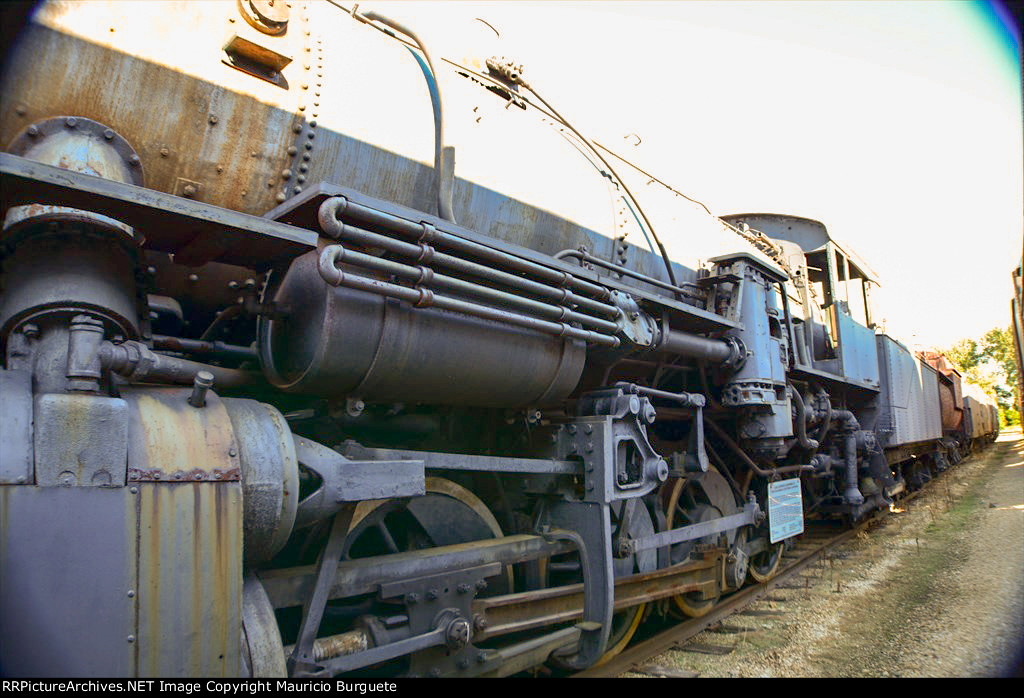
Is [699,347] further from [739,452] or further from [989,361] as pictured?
[989,361]

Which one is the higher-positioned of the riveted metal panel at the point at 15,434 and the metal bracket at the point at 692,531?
the riveted metal panel at the point at 15,434

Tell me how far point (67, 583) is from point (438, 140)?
2.39 metres

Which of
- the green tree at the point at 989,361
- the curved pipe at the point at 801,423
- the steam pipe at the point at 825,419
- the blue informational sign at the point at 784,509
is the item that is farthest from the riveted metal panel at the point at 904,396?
the green tree at the point at 989,361

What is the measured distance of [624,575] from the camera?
170 inches

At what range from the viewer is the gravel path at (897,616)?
4.18 metres

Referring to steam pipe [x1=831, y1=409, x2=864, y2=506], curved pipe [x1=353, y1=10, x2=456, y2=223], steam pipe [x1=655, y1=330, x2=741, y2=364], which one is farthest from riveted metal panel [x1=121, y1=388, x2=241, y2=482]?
steam pipe [x1=831, y1=409, x2=864, y2=506]

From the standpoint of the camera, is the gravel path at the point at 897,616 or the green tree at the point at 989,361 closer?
the gravel path at the point at 897,616

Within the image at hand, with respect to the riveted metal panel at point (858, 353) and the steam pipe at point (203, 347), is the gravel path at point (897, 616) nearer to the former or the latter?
the riveted metal panel at point (858, 353)

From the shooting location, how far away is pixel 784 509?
5.99m

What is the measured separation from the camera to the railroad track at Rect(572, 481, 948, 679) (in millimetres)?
4117

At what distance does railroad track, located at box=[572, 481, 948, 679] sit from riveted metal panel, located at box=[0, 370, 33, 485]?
3.08m

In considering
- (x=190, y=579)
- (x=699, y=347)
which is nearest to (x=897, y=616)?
(x=699, y=347)

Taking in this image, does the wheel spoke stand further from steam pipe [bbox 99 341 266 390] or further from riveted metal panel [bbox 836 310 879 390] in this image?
riveted metal panel [bbox 836 310 879 390]

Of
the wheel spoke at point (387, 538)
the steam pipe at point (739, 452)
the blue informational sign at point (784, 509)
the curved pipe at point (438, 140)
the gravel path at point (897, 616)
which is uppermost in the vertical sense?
the curved pipe at point (438, 140)
